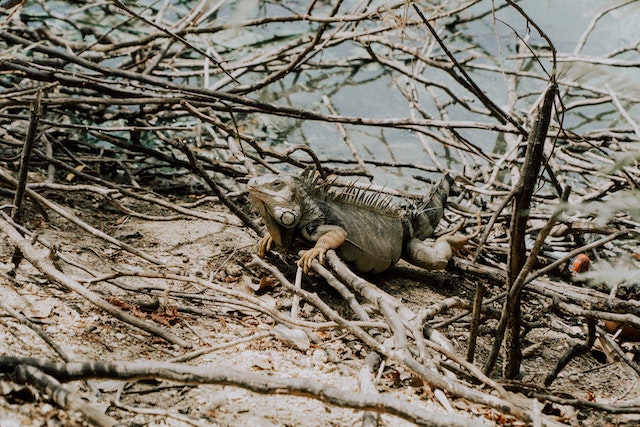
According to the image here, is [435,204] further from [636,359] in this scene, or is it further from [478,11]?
[478,11]

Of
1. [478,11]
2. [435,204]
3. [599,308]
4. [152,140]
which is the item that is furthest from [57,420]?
[478,11]

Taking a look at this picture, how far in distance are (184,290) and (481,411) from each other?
160cm

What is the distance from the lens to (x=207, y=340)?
2.46m

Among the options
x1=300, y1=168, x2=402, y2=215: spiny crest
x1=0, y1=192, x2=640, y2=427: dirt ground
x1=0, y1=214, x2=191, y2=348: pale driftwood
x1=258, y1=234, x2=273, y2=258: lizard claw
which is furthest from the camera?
x1=300, y1=168, x2=402, y2=215: spiny crest

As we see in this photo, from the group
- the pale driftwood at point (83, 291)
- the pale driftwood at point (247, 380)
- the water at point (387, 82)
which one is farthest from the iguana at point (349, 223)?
the pale driftwood at point (247, 380)

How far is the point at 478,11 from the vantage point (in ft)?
25.6

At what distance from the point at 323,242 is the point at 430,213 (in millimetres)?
1206

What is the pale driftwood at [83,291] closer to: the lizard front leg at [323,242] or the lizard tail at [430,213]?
the lizard front leg at [323,242]

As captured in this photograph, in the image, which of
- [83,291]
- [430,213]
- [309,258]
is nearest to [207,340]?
[83,291]

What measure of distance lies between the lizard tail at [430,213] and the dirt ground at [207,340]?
305 millimetres

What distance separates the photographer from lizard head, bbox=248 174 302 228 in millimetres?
3445

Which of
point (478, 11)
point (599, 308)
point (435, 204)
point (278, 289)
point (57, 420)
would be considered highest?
point (478, 11)

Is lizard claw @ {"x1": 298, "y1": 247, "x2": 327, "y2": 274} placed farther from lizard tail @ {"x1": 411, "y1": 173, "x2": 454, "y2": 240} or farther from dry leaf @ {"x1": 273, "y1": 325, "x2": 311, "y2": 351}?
lizard tail @ {"x1": 411, "y1": 173, "x2": 454, "y2": 240}

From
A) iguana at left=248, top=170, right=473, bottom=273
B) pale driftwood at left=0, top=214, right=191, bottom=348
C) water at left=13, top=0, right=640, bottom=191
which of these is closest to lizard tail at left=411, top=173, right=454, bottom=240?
iguana at left=248, top=170, right=473, bottom=273
